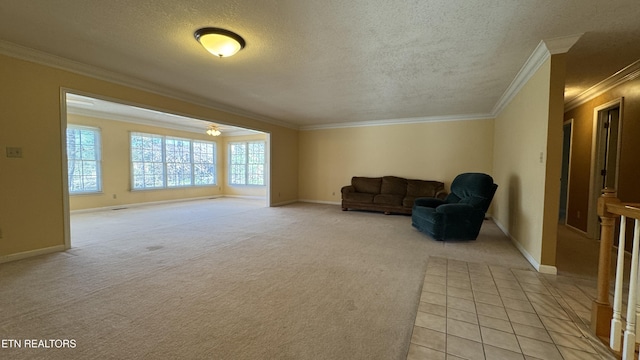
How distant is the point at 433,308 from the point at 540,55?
9.40 feet

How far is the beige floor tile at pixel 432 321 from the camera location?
5.79 feet

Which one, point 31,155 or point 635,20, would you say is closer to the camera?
point 635,20

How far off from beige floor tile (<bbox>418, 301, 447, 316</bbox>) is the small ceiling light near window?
2934mm

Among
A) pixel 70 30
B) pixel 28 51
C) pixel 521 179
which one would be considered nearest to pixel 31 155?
pixel 28 51

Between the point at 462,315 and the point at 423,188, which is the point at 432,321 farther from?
the point at 423,188

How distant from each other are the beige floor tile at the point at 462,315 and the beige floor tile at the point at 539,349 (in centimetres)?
28

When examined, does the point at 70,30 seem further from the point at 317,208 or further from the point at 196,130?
the point at 196,130

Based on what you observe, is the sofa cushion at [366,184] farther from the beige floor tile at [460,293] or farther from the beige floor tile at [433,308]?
the beige floor tile at [433,308]

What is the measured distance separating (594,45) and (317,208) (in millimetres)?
5541

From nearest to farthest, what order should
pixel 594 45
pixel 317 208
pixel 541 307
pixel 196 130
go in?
pixel 541 307
pixel 594 45
pixel 317 208
pixel 196 130

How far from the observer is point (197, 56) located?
9.84ft

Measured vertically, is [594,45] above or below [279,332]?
above

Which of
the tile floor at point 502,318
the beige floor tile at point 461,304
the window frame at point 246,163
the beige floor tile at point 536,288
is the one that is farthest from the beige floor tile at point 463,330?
the window frame at point 246,163

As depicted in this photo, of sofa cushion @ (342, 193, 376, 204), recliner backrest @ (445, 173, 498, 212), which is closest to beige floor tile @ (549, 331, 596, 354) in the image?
recliner backrest @ (445, 173, 498, 212)
